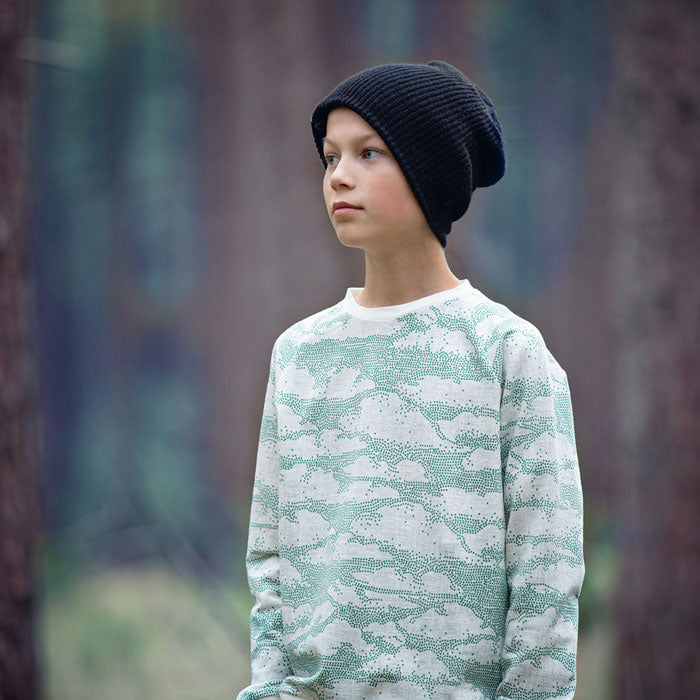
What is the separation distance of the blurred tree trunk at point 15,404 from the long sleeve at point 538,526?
2.15m

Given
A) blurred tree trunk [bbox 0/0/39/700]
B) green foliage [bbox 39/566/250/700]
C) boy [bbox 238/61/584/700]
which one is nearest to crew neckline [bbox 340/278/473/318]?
boy [bbox 238/61/584/700]

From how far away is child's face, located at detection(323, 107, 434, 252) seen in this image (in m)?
1.66

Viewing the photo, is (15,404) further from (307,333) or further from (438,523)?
(438,523)

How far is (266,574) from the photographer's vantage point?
1768 mm

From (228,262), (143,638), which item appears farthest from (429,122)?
(143,638)

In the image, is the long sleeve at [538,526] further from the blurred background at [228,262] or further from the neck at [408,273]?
the blurred background at [228,262]

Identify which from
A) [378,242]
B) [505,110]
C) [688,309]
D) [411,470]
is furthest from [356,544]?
[505,110]

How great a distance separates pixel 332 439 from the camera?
5.59 feet

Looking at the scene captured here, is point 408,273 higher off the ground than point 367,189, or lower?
lower

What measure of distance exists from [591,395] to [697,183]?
36.8 inches

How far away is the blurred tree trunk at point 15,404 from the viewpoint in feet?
10.8

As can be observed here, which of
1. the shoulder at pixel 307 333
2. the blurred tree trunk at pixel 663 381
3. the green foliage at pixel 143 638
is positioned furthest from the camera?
the green foliage at pixel 143 638

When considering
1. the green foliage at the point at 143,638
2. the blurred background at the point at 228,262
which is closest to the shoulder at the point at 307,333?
the blurred background at the point at 228,262

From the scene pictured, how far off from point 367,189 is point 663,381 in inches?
98.7
